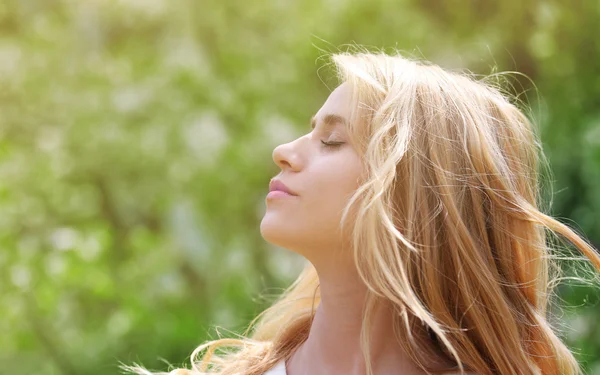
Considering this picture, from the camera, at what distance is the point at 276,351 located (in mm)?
1747

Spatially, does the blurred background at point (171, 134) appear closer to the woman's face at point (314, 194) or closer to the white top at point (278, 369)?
the white top at point (278, 369)

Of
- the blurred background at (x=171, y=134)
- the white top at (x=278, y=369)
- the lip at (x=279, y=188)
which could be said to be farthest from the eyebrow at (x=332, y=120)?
the blurred background at (x=171, y=134)

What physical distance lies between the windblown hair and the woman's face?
0.10 ft

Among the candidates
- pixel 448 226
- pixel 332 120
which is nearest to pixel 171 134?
pixel 332 120

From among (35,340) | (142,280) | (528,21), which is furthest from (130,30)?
(528,21)

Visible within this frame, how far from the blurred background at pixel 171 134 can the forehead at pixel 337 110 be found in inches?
95.0

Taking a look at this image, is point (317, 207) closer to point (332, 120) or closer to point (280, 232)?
point (280, 232)

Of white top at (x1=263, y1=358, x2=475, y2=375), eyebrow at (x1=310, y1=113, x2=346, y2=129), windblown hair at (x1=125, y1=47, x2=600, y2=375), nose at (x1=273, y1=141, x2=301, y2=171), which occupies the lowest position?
white top at (x1=263, y1=358, x2=475, y2=375)

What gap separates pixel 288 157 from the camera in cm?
160

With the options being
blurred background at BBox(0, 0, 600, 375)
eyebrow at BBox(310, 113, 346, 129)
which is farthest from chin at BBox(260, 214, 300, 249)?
blurred background at BBox(0, 0, 600, 375)

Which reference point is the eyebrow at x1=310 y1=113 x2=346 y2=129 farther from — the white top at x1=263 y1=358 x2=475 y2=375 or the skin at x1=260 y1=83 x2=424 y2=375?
the white top at x1=263 y1=358 x2=475 y2=375

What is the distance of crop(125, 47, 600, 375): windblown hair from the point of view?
151 cm

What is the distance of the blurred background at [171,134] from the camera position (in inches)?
165

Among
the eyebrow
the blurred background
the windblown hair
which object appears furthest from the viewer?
the blurred background
